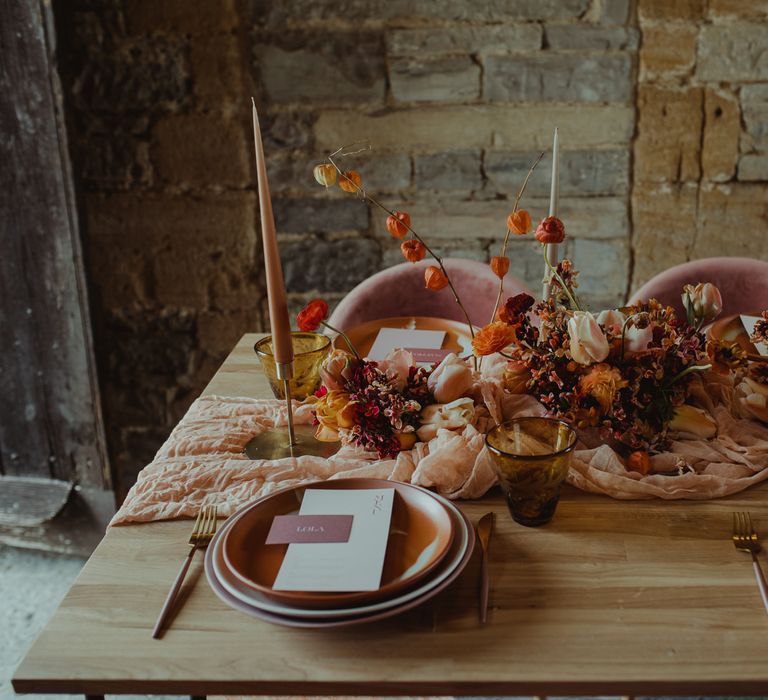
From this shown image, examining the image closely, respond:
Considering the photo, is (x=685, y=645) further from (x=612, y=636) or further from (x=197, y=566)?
(x=197, y=566)

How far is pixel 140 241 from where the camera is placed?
→ 260 cm

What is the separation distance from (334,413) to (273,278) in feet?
0.74

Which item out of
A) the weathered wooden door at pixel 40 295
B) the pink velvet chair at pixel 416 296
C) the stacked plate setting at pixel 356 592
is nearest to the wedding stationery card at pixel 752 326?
the pink velvet chair at pixel 416 296

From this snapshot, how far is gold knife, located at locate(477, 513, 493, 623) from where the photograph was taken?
83 cm

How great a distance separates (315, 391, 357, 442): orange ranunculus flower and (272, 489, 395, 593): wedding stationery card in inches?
4.8

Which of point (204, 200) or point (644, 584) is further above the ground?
point (204, 200)

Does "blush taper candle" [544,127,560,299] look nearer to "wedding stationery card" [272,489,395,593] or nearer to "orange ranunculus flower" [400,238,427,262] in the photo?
"orange ranunculus flower" [400,238,427,262]

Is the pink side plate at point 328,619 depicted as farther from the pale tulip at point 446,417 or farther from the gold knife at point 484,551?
the pale tulip at point 446,417

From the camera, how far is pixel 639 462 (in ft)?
3.54

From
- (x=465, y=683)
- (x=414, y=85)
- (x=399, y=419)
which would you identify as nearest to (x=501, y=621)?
(x=465, y=683)

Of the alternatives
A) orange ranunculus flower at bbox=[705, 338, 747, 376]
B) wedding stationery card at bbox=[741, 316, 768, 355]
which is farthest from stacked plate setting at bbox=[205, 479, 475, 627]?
wedding stationery card at bbox=[741, 316, 768, 355]

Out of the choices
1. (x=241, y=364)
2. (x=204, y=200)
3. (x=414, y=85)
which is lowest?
(x=241, y=364)

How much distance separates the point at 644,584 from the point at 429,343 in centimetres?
76

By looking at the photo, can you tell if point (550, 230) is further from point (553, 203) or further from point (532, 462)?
point (532, 462)
